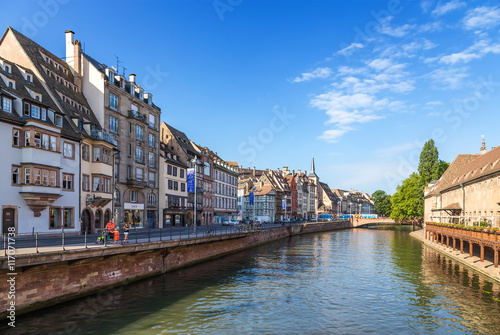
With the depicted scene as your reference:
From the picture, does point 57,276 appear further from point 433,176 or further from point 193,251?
point 433,176

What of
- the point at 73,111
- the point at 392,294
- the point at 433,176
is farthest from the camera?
the point at 433,176

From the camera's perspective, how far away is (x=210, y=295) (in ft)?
80.9

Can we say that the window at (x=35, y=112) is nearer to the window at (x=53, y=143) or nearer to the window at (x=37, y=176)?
the window at (x=53, y=143)

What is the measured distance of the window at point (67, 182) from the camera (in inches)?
1410

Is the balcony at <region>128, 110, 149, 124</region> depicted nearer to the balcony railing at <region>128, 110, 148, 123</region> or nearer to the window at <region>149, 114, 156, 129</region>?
the balcony railing at <region>128, 110, 148, 123</region>

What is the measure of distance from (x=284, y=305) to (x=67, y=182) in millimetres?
23394

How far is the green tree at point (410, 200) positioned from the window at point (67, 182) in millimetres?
80353

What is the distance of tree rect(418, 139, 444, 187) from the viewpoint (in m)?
93.8

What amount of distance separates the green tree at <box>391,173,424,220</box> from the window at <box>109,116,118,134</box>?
240 feet

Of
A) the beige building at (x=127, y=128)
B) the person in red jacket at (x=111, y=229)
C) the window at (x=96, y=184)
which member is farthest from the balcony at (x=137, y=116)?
the person in red jacket at (x=111, y=229)

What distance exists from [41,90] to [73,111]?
459cm

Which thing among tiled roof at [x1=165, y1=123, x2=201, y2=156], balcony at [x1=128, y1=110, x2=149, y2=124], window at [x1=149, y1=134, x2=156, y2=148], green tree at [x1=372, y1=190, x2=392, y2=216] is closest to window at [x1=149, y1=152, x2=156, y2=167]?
window at [x1=149, y1=134, x2=156, y2=148]

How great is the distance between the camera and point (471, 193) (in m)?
52.7

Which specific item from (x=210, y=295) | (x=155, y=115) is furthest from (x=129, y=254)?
(x=155, y=115)
